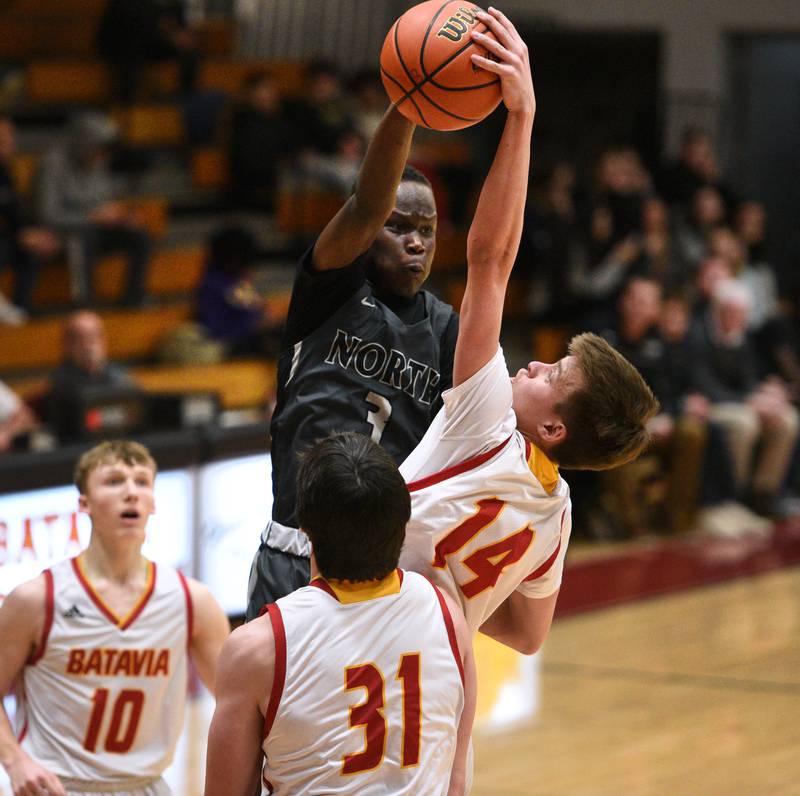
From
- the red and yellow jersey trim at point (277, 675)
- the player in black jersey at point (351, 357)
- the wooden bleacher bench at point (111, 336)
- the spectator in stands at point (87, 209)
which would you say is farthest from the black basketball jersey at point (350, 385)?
the spectator in stands at point (87, 209)

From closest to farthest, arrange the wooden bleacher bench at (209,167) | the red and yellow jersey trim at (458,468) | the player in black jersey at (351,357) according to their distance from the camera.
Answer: the red and yellow jersey trim at (458,468) → the player in black jersey at (351,357) → the wooden bleacher bench at (209,167)

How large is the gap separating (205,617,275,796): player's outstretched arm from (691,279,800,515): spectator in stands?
8.87 m

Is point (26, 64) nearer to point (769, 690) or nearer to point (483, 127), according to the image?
point (483, 127)

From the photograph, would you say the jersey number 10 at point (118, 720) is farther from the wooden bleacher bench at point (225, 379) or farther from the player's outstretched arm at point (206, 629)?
the wooden bleacher bench at point (225, 379)

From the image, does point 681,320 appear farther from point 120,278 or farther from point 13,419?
point 13,419

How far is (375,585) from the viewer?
8.87ft

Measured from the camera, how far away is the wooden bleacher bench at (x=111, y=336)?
1009 cm

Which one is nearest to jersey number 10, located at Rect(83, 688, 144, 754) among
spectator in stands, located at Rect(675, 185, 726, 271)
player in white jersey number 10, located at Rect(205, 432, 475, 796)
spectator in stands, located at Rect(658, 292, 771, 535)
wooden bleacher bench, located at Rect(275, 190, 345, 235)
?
player in white jersey number 10, located at Rect(205, 432, 475, 796)

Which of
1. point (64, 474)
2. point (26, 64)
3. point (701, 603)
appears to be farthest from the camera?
point (26, 64)

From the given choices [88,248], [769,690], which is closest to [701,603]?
[769,690]

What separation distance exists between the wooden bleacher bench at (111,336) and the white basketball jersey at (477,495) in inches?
294

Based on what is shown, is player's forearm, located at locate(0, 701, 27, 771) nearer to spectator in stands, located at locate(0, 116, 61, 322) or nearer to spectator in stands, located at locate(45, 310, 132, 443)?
spectator in stands, located at locate(45, 310, 132, 443)

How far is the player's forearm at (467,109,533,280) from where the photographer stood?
2852mm

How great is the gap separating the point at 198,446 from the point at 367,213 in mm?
4659
